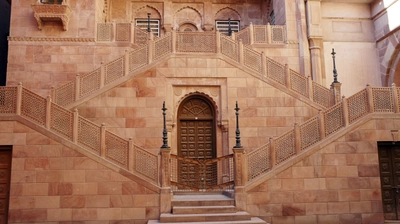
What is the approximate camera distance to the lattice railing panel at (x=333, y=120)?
13797 millimetres

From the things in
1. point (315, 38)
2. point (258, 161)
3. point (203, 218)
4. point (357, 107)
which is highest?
point (315, 38)

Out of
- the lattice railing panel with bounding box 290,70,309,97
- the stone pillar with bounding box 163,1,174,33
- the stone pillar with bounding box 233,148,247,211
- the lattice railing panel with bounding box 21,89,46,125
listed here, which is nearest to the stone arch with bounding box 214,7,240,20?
the stone pillar with bounding box 163,1,174,33

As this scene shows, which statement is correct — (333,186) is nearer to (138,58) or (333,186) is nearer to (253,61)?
(253,61)

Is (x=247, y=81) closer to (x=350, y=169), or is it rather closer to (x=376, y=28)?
(x=350, y=169)

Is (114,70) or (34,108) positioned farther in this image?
(114,70)

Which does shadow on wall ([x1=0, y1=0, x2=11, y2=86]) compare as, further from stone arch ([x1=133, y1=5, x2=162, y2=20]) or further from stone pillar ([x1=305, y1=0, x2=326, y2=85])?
stone pillar ([x1=305, y1=0, x2=326, y2=85])

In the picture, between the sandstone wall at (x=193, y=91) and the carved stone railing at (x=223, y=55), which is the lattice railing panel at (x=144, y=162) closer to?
the sandstone wall at (x=193, y=91)

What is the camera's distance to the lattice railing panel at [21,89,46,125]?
42.9ft

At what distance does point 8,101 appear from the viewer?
13109 millimetres

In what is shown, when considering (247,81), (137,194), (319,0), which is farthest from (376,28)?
(137,194)

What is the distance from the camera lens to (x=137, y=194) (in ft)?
41.6

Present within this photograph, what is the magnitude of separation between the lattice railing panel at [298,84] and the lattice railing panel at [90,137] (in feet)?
28.6

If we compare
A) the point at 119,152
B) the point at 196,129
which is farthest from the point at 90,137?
the point at 196,129

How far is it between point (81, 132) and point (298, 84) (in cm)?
947
